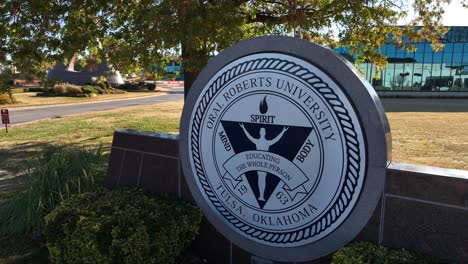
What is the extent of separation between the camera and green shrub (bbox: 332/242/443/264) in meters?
2.66

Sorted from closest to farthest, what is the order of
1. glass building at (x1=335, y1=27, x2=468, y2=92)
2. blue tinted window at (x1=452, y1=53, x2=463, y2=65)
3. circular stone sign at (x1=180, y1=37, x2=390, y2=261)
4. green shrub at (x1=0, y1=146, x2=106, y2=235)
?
circular stone sign at (x1=180, y1=37, x2=390, y2=261), green shrub at (x1=0, y1=146, x2=106, y2=235), glass building at (x1=335, y1=27, x2=468, y2=92), blue tinted window at (x1=452, y1=53, x2=463, y2=65)

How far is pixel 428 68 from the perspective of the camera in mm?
45656

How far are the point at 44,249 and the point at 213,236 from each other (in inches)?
78.2

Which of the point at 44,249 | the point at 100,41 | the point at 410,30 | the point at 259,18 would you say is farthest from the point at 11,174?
the point at 410,30

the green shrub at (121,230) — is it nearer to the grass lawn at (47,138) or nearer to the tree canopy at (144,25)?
→ the tree canopy at (144,25)

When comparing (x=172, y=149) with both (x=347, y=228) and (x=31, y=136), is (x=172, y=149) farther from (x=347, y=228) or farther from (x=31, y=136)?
(x=31, y=136)

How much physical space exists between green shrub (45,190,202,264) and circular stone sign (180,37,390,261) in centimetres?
37

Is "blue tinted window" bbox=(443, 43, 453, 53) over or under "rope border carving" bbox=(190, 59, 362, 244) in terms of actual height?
over

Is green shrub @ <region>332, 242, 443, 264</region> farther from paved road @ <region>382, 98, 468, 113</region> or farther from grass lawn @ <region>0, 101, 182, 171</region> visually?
paved road @ <region>382, 98, 468, 113</region>

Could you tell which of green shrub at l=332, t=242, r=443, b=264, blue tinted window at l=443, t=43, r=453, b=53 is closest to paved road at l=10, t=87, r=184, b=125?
green shrub at l=332, t=242, r=443, b=264

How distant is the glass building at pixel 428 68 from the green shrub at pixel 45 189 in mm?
43356

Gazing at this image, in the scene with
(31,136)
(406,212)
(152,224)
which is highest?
(406,212)

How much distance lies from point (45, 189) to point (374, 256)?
4.10 m

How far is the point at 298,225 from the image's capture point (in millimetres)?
3207
